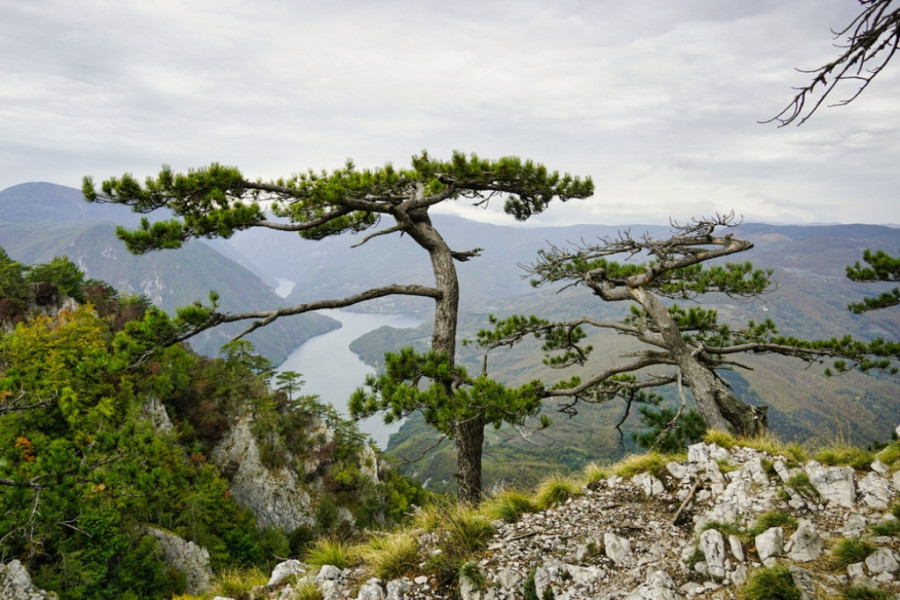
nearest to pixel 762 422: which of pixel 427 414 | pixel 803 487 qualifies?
pixel 803 487

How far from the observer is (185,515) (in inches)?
875

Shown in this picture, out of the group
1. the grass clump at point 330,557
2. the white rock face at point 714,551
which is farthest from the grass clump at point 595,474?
the grass clump at point 330,557

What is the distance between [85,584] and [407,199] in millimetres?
17751

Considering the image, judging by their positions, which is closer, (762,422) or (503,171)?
(503,171)

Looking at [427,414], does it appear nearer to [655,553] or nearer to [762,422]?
[655,553]

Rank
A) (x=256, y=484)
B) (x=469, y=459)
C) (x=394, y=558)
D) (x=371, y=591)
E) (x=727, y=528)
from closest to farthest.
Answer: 1. (x=371, y=591)
2. (x=727, y=528)
3. (x=394, y=558)
4. (x=469, y=459)
5. (x=256, y=484)

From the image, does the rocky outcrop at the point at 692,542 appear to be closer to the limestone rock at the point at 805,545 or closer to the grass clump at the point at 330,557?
the limestone rock at the point at 805,545

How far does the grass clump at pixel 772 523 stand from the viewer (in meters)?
4.05

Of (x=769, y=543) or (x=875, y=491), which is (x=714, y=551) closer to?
(x=769, y=543)

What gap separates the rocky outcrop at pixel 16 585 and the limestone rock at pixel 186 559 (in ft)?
24.4

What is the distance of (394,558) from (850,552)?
13.4ft

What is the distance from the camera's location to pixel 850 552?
3.46 meters

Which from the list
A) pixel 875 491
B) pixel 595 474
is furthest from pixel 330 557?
pixel 875 491

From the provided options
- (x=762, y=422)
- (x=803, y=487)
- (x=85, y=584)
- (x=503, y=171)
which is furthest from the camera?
(x=85, y=584)
